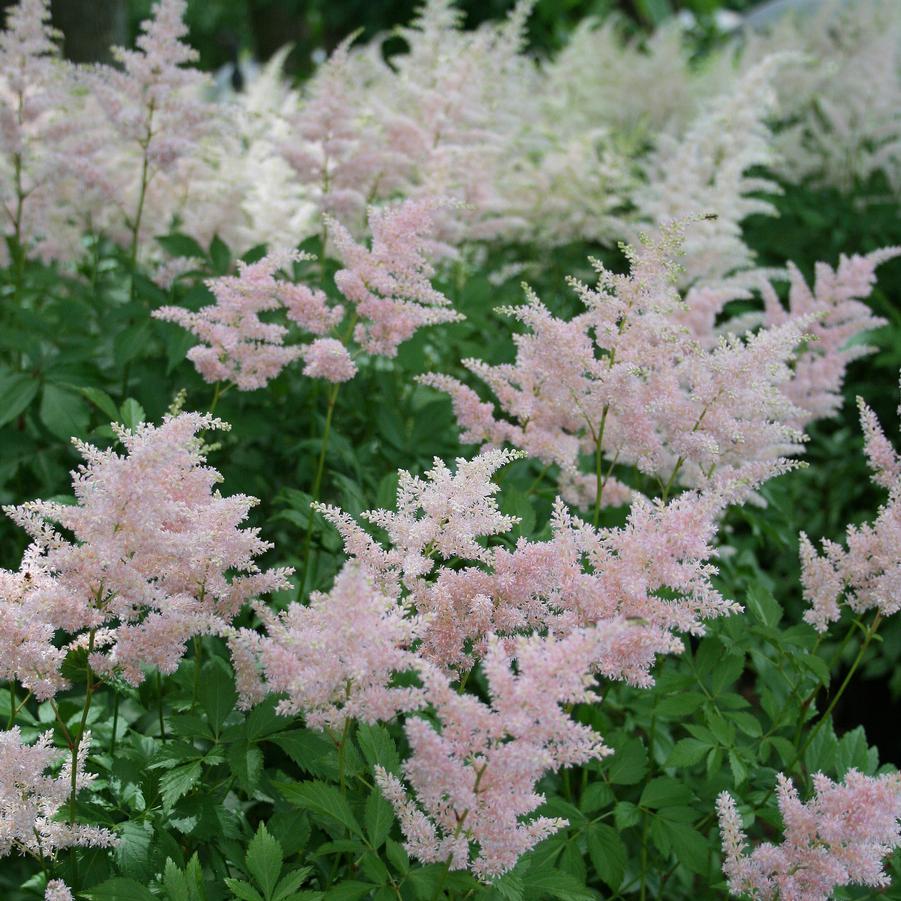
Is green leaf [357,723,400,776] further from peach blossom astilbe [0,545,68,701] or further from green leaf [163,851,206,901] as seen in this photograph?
peach blossom astilbe [0,545,68,701]

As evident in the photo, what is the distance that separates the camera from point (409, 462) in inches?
134

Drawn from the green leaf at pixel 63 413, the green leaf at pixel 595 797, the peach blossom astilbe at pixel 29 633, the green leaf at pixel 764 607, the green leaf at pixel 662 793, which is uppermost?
the peach blossom astilbe at pixel 29 633

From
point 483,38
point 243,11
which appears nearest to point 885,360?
point 483,38

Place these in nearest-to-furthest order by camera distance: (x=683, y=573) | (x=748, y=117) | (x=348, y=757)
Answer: (x=683, y=573) < (x=348, y=757) < (x=748, y=117)

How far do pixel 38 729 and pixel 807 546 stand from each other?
1770 mm

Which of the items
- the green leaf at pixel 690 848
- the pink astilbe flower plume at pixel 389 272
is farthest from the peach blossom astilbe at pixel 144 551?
the green leaf at pixel 690 848

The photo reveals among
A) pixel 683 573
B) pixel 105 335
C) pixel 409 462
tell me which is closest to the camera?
pixel 683 573

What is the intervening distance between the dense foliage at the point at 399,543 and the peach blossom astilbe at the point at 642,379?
0.03 feet

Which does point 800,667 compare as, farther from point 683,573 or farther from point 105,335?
point 105,335

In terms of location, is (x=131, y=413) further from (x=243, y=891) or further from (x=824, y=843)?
(x=824, y=843)

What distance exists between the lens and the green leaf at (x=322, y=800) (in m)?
1.82

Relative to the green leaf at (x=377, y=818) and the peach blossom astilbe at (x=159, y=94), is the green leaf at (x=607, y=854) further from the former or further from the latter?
the peach blossom astilbe at (x=159, y=94)

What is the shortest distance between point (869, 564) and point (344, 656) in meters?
1.21

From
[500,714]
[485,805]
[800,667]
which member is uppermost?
[500,714]
